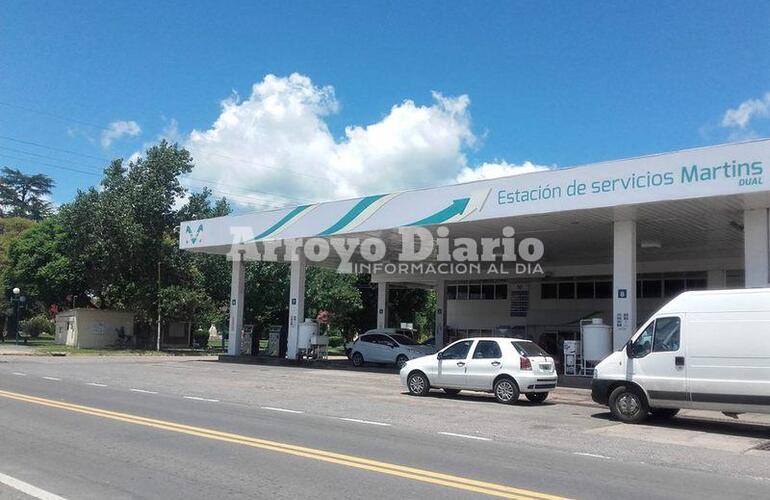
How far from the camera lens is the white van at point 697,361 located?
11.6 m

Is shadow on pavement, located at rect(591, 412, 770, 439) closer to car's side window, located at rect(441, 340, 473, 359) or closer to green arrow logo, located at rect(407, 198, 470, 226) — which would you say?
car's side window, located at rect(441, 340, 473, 359)

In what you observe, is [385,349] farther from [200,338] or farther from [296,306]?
[200,338]

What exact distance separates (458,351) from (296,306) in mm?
14964

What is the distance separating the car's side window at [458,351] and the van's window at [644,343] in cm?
444

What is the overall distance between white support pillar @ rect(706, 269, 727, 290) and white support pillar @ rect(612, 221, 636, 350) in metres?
11.9

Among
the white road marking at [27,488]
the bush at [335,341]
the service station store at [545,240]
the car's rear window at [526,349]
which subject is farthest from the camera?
the bush at [335,341]

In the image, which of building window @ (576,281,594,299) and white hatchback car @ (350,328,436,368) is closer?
white hatchback car @ (350,328,436,368)

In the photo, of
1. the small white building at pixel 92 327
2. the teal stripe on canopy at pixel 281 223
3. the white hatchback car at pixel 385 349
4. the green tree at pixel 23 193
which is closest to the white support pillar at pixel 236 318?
the teal stripe on canopy at pixel 281 223

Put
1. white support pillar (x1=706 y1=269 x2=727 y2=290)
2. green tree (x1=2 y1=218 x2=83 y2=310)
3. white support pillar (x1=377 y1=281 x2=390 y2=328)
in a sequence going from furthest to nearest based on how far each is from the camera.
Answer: green tree (x1=2 y1=218 x2=83 y2=310) → white support pillar (x1=377 y1=281 x2=390 y2=328) → white support pillar (x1=706 y1=269 x2=727 y2=290)

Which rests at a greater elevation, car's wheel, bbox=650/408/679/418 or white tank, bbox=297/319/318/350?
white tank, bbox=297/319/318/350

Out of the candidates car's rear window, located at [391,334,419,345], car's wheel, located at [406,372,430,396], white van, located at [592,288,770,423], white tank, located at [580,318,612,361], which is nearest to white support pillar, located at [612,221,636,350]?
white tank, located at [580,318,612,361]

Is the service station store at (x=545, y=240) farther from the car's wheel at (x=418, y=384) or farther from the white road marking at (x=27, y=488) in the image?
the white road marking at (x=27, y=488)

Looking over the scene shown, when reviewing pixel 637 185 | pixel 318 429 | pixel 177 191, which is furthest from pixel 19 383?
pixel 177 191

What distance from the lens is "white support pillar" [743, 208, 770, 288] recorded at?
59.0 feet
